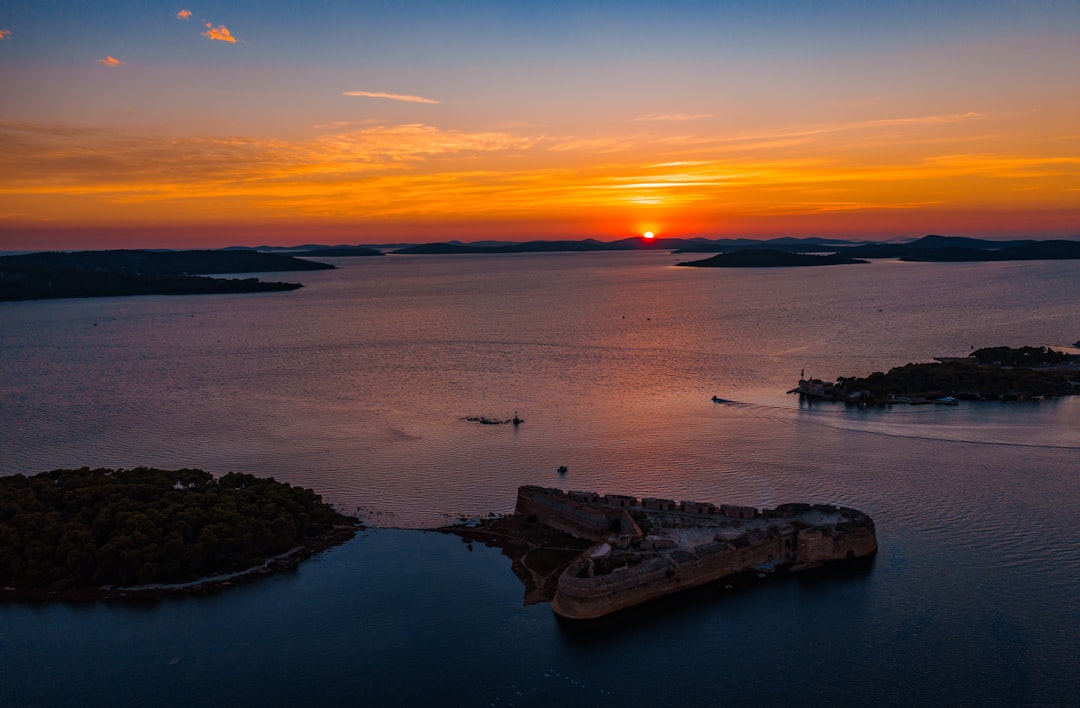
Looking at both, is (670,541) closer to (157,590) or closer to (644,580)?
(644,580)

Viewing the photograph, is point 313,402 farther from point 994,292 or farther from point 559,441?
point 994,292

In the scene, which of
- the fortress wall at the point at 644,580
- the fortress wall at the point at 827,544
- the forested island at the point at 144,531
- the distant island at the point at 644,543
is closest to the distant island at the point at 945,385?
the distant island at the point at 644,543

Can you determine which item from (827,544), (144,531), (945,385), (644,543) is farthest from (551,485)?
(945,385)

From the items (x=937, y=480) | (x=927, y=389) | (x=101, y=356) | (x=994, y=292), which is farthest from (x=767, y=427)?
(x=994, y=292)

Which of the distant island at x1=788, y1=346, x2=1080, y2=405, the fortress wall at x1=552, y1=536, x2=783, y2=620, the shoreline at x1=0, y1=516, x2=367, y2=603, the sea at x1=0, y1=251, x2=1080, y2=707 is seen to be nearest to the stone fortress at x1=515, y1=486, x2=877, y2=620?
the fortress wall at x1=552, y1=536, x2=783, y2=620

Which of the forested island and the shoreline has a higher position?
the forested island

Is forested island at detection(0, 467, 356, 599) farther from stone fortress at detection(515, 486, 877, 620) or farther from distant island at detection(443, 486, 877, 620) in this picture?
stone fortress at detection(515, 486, 877, 620)
